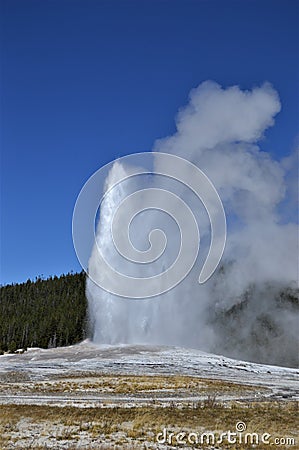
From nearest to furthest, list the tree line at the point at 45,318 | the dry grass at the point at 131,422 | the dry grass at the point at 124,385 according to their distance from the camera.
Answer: the dry grass at the point at 131,422 → the dry grass at the point at 124,385 → the tree line at the point at 45,318

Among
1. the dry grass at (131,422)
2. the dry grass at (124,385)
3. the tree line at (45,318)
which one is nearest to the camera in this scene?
the dry grass at (131,422)

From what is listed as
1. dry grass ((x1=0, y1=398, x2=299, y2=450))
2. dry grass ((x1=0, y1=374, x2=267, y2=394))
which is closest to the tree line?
dry grass ((x1=0, y1=374, x2=267, y2=394))

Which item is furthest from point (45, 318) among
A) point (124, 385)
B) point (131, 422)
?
point (131, 422)

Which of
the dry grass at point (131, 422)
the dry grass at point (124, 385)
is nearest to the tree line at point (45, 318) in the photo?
the dry grass at point (124, 385)

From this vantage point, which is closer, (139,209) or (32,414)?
(32,414)

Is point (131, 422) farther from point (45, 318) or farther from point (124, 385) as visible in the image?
point (45, 318)

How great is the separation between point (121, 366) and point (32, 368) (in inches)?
310

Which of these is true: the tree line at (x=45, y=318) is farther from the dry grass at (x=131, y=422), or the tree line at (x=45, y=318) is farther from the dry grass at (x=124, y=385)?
the dry grass at (x=131, y=422)

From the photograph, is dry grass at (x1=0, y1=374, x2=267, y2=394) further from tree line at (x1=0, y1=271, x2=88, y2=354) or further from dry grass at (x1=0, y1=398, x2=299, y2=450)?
tree line at (x1=0, y1=271, x2=88, y2=354)

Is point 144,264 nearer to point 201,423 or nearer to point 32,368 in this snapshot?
point 32,368

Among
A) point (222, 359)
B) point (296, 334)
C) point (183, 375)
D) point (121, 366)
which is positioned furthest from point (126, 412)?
point (296, 334)

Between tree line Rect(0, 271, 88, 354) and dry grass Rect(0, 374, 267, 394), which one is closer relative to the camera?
dry grass Rect(0, 374, 267, 394)

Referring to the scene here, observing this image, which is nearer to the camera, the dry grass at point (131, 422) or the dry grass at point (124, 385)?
the dry grass at point (131, 422)

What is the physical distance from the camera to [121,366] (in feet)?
139
